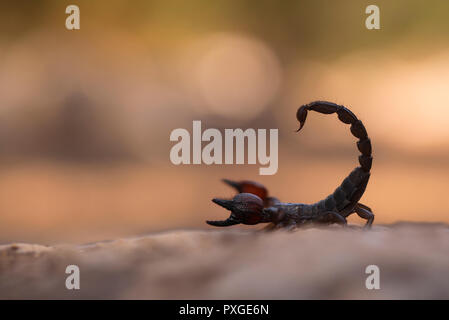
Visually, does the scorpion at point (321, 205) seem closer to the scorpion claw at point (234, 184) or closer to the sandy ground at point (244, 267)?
the sandy ground at point (244, 267)

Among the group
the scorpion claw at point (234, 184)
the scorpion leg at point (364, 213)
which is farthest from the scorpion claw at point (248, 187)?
the scorpion leg at point (364, 213)

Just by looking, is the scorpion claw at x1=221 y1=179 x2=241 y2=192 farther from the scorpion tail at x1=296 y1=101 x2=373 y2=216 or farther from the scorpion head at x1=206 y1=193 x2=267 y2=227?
the scorpion tail at x1=296 y1=101 x2=373 y2=216

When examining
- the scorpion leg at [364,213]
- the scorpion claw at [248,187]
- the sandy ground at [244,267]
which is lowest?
the sandy ground at [244,267]

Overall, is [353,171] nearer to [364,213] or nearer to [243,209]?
[364,213]

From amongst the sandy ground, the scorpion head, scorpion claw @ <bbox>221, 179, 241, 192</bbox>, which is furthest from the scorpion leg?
scorpion claw @ <bbox>221, 179, 241, 192</bbox>

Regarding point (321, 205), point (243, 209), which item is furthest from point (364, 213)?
point (243, 209)

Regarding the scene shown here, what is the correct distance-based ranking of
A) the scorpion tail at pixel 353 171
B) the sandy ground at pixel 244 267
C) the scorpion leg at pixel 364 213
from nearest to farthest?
the sandy ground at pixel 244 267
the scorpion tail at pixel 353 171
the scorpion leg at pixel 364 213

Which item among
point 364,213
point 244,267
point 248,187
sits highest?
point 248,187
